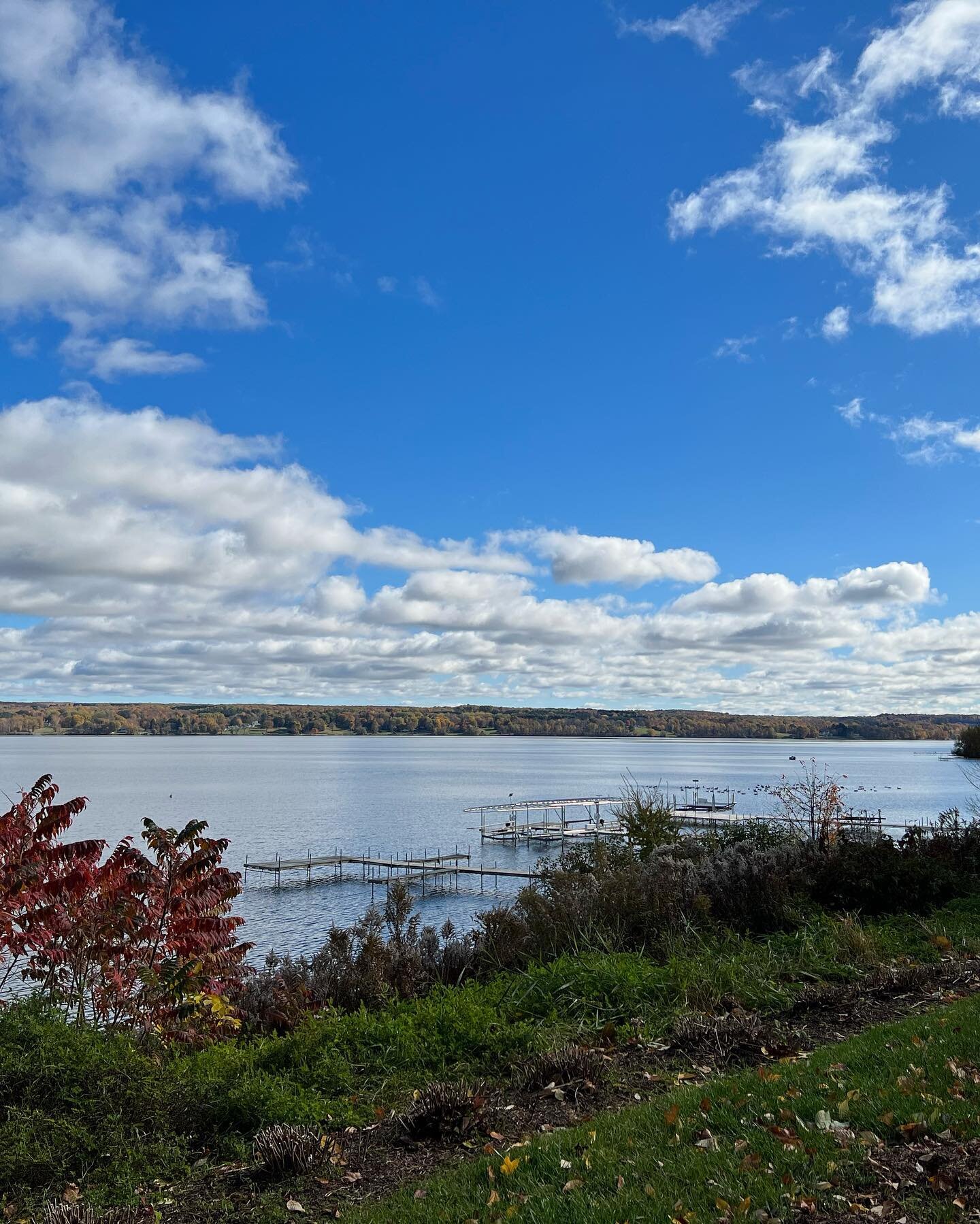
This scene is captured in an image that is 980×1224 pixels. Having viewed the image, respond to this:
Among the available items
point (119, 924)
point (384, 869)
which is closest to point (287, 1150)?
point (119, 924)

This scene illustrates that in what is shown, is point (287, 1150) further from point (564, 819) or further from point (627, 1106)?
point (564, 819)

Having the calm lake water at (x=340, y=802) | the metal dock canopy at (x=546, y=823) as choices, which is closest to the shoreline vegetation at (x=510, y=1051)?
the calm lake water at (x=340, y=802)

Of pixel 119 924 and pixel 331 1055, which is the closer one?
pixel 331 1055

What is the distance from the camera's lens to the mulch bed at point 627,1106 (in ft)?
18.1

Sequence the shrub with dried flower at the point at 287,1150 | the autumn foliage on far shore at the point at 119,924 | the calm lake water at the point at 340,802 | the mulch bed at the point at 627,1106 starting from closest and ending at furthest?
1. the mulch bed at the point at 627,1106
2. the shrub with dried flower at the point at 287,1150
3. the autumn foliage on far shore at the point at 119,924
4. the calm lake water at the point at 340,802

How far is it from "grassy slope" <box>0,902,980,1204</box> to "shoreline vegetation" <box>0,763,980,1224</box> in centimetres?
3

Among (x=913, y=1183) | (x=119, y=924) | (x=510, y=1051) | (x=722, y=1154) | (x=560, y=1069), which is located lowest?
(x=510, y=1051)

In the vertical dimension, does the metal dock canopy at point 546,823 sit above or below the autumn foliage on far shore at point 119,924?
below

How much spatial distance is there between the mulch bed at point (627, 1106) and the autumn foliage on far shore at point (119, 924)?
5.06 m

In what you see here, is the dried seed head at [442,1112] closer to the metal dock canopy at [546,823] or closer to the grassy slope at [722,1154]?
the grassy slope at [722,1154]

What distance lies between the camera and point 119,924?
11883 mm

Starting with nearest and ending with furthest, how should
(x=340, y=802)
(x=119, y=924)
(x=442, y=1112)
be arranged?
1. (x=442, y=1112)
2. (x=119, y=924)
3. (x=340, y=802)

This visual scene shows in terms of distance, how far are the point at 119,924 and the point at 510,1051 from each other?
230 inches

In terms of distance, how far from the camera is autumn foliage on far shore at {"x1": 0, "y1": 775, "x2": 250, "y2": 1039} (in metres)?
11.4
